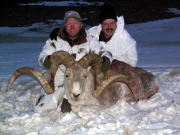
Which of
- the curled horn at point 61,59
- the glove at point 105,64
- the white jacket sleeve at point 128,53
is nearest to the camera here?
the curled horn at point 61,59

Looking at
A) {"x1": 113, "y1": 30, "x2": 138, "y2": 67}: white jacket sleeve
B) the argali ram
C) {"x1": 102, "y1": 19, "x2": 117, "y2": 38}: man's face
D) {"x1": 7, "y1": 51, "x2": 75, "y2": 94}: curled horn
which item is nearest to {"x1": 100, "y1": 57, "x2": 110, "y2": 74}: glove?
the argali ram

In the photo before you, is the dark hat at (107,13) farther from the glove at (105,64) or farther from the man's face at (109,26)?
the glove at (105,64)

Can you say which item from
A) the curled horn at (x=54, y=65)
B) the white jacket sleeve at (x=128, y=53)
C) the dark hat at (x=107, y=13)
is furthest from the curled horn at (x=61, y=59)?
the dark hat at (x=107, y=13)

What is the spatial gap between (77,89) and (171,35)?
43.4 ft

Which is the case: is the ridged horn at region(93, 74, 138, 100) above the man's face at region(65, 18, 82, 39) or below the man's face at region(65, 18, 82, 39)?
below

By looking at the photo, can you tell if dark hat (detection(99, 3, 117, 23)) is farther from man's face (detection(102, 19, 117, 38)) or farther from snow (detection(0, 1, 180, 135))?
snow (detection(0, 1, 180, 135))

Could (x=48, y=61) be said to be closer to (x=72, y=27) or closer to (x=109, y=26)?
(x=72, y=27)

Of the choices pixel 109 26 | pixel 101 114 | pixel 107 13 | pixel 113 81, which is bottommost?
pixel 101 114

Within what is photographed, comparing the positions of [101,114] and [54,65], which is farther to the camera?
[54,65]

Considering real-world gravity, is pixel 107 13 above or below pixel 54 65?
above

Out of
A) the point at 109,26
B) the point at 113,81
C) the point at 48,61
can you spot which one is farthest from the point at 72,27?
the point at 113,81

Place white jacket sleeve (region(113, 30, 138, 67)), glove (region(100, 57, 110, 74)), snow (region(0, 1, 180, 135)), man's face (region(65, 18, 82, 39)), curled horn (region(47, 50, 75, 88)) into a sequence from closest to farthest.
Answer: snow (region(0, 1, 180, 135)) → curled horn (region(47, 50, 75, 88)) → glove (region(100, 57, 110, 74)) → man's face (region(65, 18, 82, 39)) → white jacket sleeve (region(113, 30, 138, 67))

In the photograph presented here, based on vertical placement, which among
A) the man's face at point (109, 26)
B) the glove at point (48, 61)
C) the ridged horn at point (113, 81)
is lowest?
the ridged horn at point (113, 81)

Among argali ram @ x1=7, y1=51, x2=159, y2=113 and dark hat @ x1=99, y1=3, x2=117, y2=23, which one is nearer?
argali ram @ x1=7, y1=51, x2=159, y2=113
